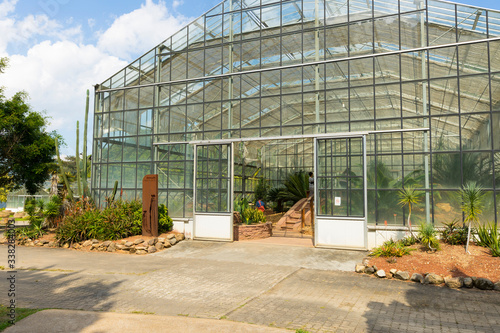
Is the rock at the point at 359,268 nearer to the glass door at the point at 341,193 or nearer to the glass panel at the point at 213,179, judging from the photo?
the glass door at the point at 341,193

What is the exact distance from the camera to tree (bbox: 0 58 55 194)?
52.7ft

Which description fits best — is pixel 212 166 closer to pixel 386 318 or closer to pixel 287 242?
pixel 287 242

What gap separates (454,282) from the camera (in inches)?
269

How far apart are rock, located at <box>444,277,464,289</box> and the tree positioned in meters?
16.8

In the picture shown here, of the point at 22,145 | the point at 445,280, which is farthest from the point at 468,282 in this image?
the point at 22,145

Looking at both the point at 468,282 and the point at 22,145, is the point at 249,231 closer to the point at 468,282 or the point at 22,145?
the point at 468,282

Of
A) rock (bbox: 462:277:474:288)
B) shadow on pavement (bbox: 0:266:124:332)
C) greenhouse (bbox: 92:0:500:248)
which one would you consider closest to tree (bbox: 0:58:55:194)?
greenhouse (bbox: 92:0:500:248)

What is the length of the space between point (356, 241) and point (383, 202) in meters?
1.32

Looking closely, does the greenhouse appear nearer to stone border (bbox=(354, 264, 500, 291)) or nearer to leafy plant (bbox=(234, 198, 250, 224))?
leafy plant (bbox=(234, 198, 250, 224))

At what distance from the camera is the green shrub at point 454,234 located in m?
8.73

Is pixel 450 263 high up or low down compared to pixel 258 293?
up

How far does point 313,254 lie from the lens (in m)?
9.71

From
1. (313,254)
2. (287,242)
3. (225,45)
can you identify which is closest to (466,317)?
(313,254)

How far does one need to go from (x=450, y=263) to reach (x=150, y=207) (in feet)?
27.5
